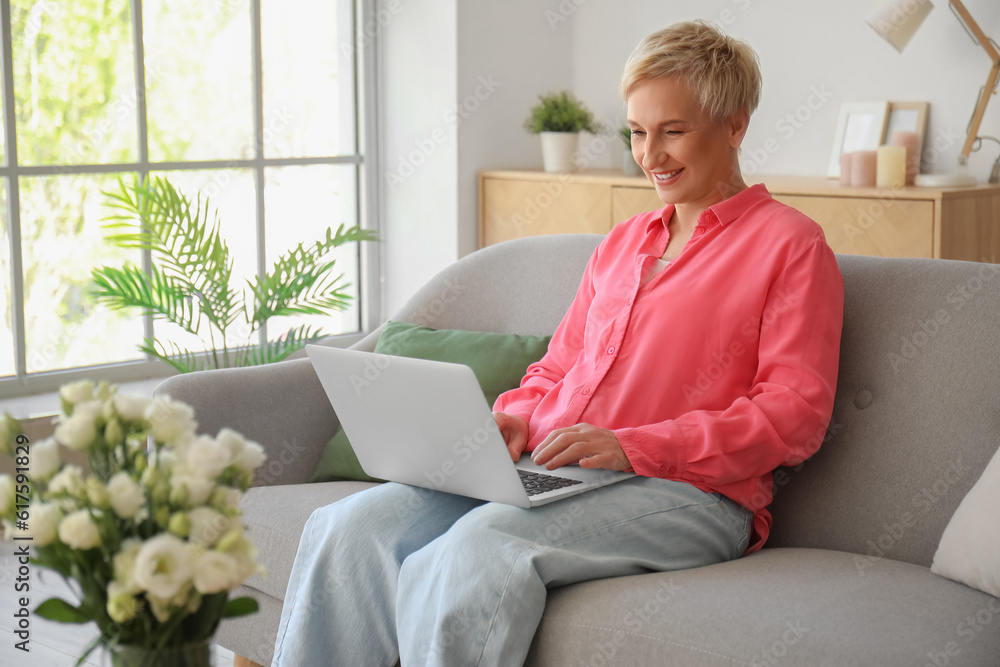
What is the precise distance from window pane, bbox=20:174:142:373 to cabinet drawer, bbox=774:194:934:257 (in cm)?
217

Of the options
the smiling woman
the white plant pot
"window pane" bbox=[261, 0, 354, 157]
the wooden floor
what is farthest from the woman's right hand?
"window pane" bbox=[261, 0, 354, 157]

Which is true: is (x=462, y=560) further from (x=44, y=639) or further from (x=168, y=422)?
(x=44, y=639)

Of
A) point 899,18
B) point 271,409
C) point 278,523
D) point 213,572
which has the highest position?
point 899,18

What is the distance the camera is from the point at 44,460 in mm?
895

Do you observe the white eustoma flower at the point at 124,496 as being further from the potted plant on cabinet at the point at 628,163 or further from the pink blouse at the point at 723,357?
the potted plant on cabinet at the point at 628,163

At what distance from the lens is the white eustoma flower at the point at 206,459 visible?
875 millimetres

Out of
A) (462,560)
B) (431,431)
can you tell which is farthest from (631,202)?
(462,560)

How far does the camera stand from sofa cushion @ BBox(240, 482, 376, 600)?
1.80m

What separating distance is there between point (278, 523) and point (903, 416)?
1.05 m

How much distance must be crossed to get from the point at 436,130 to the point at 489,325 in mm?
Result: 1828

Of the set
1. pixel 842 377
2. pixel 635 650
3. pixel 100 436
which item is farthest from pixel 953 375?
pixel 100 436

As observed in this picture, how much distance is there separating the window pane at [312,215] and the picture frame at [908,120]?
Answer: 1.94 meters

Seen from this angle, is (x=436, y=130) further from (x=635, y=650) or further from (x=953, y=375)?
(x=635, y=650)

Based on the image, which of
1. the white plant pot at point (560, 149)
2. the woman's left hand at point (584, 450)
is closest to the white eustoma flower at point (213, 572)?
the woman's left hand at point (584, 450)
